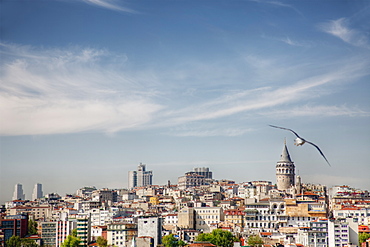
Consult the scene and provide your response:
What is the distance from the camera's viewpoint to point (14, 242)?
29.9 metres

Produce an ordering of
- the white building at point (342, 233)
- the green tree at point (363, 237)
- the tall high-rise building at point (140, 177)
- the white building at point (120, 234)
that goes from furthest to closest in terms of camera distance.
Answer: the tall high-rise building at point (140, 177) → the white building at point (120, 234) → the green tree at point (363, 237) → the white building at point (342, 233)

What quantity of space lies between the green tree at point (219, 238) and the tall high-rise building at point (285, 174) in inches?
623

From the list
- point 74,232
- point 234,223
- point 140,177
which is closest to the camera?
point 74,232

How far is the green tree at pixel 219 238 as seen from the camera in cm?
2753

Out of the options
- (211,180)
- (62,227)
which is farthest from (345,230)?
(211,180)

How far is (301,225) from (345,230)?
397cm

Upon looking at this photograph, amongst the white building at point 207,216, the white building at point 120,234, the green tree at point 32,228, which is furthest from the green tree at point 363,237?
the green tree at point 32,228

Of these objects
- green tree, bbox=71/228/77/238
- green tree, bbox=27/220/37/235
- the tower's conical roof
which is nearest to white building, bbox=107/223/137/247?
green tree, bbox=71/228/77/238

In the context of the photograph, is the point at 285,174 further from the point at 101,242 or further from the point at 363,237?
the point at 101,242

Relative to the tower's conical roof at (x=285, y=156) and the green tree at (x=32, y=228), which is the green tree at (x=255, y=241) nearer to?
the green tree at (x=32, y=228)

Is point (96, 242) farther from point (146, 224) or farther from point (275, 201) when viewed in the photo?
point (275, 201)

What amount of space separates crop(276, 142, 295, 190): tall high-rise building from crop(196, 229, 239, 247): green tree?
51.9 feet

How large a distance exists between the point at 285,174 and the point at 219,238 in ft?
56.4

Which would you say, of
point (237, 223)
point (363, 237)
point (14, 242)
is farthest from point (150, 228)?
point (363, 237)
